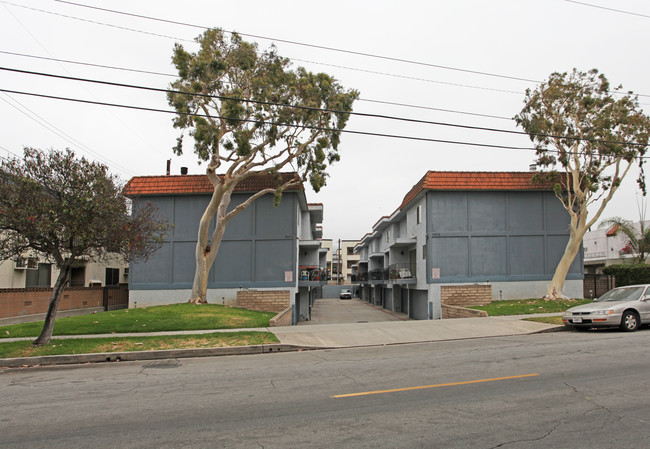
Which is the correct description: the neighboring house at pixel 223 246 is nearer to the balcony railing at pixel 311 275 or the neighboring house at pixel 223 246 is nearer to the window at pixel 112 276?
the balcony railing at pixel 311 275

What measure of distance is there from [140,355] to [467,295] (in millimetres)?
17501

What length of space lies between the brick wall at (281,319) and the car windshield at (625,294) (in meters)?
10.8

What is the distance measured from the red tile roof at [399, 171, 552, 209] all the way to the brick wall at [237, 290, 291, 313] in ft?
31.2

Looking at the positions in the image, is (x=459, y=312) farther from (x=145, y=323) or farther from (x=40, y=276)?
(x=40, y=276)

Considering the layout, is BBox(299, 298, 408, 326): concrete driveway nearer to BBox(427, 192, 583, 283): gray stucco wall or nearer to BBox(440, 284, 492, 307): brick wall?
BBox(440, 284, 492, 307): brick wall

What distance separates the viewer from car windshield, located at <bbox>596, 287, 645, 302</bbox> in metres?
13.5

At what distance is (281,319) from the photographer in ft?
60.4

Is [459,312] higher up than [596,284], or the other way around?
[596,284]

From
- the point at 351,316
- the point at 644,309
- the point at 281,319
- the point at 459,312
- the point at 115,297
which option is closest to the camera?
the point at 644,309

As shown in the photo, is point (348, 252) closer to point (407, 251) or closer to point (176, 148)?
point (407, 251)

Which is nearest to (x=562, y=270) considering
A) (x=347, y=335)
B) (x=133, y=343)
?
(x=347, y=335)

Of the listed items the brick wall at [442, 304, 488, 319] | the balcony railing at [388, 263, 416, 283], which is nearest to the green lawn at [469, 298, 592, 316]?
the brick wall at [442, 304, 488, 319]

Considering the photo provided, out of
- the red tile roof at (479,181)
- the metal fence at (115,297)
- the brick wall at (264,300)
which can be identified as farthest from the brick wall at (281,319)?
the metal fence at (115,297)

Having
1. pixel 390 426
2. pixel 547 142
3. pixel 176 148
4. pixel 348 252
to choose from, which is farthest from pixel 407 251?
pixel 348 252
